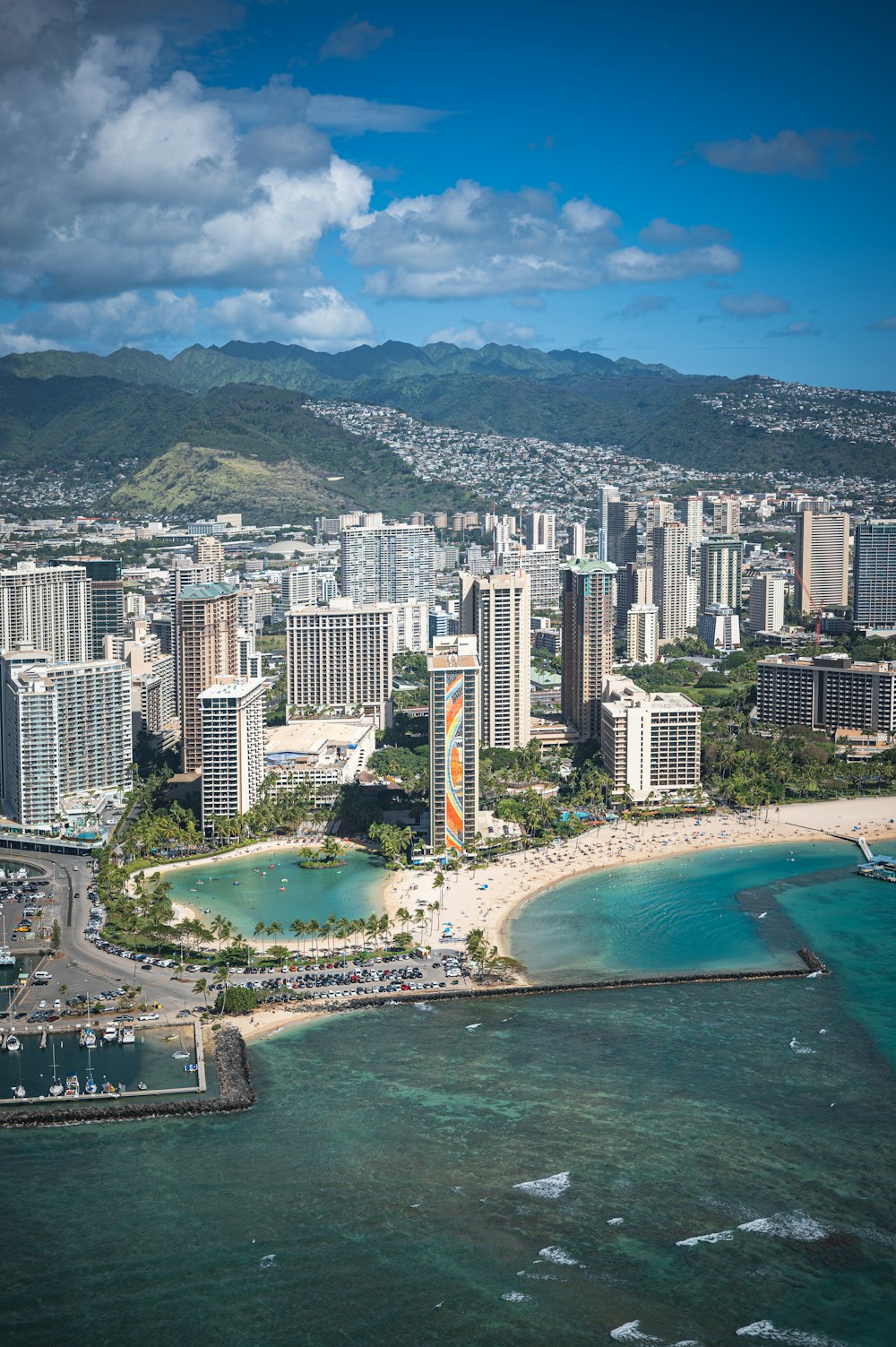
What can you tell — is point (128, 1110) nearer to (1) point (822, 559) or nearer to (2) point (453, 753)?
(2) point (453, 753)

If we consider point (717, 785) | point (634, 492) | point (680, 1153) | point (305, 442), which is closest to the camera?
point (680, 1153)

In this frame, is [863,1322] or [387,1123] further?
[387,1123]

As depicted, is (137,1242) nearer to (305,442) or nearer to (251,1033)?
(251,1033)

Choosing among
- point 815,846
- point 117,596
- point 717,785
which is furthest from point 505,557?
point 815,846

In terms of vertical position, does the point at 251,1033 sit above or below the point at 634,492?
below

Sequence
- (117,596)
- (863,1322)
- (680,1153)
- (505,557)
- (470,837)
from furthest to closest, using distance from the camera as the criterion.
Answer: (505,557), (117,596), (470,837), (680,1153), (863,1322)

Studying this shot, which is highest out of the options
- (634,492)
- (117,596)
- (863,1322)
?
(634,492)
